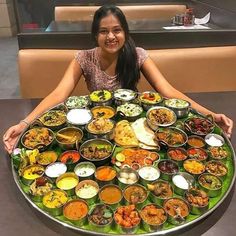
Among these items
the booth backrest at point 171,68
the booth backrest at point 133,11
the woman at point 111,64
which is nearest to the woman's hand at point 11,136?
the woman at point 111,64

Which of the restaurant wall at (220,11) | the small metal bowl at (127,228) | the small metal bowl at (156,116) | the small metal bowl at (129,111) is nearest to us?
the small metal bowl at (127,228)

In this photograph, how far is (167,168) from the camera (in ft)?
4.22

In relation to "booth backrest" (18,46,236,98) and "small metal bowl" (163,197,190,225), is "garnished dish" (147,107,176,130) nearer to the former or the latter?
"small metal bowl" (163,197,190,225)

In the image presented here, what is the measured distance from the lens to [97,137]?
1.44m

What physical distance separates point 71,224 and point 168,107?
2.88 ft

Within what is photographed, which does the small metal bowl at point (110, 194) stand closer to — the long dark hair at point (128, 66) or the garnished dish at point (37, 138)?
the garnished dish at point (37, 138)

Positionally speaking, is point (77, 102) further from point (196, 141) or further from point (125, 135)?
point (196, 141)

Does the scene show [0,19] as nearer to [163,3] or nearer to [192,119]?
[163,3]

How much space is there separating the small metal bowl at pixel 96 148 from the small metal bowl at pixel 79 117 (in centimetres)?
13

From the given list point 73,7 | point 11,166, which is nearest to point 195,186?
point 11,166

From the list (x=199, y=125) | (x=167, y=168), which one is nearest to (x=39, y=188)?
(x=167, y=168)

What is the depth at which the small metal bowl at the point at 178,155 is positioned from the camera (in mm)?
1313

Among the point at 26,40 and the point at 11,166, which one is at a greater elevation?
the point at 26,40

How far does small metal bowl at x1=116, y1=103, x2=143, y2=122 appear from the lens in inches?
64.8
